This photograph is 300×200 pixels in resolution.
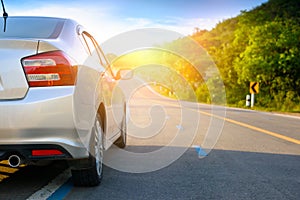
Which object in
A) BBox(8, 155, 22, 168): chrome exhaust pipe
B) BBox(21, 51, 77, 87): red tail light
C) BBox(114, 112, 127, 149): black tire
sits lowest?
BBox(114, 112, 127, 149): black tire

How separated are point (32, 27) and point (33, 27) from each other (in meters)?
0.01

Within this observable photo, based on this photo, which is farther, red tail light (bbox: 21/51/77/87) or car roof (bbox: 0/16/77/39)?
car roof (bbox: 0/16/77/39)

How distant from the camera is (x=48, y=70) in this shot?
4160mm

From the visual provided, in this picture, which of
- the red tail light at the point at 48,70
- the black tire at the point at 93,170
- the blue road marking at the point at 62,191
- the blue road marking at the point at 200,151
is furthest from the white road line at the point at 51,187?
the blue road marking at the point at 200,151

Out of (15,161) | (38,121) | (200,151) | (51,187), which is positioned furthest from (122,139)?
(38,121)

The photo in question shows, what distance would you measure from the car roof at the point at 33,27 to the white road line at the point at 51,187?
148cm

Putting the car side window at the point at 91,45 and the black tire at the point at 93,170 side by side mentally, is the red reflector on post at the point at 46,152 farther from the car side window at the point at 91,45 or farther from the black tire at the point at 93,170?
the car side window at the point at 91,45

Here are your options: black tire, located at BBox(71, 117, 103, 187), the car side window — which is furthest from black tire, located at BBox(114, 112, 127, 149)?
black tire, located at BBox(71, 117, 103, 187)

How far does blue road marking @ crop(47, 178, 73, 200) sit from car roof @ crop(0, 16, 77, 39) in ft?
4.89

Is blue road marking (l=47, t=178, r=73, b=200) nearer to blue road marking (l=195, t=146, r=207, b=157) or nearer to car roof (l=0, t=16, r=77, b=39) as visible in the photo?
car roof (l=0, t=16, r=77, b=39)

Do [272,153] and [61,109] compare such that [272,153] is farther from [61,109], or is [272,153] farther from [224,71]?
[224,71]

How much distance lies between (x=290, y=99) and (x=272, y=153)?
992 inches

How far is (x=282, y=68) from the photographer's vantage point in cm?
3619

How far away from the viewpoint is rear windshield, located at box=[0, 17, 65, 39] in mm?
4546
